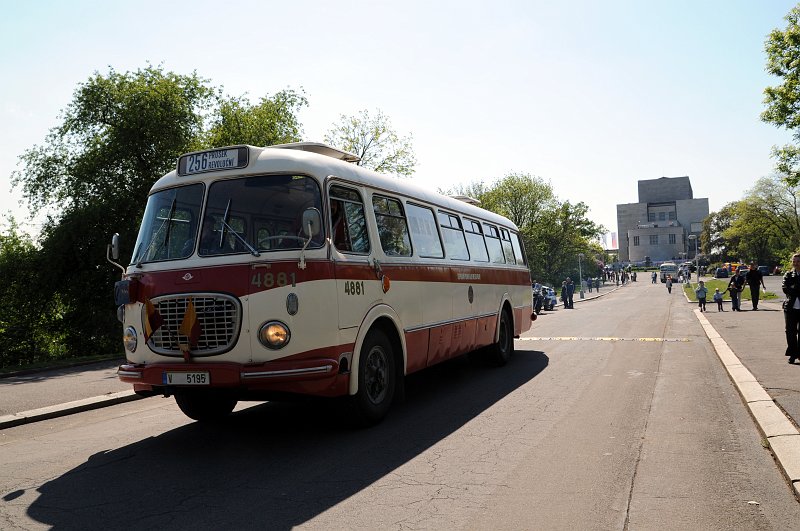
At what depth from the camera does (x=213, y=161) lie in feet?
22.9

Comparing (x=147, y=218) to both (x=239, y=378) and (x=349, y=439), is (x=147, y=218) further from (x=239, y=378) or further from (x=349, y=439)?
(x=349, y=439)

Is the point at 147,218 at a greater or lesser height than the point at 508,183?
lesser

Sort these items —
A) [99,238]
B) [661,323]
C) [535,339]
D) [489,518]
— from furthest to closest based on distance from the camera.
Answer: [99,238] → [661,323] → [535,339] → [489,518]

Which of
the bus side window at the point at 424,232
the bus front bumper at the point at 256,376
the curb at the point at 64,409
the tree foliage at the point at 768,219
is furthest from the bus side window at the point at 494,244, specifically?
the tree foliage at the point at 768,219

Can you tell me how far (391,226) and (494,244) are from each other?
517cm

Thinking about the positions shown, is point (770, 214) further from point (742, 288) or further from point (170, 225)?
point (170, 225)

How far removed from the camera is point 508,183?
78812mm

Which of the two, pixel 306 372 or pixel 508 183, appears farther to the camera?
pixel 508 183

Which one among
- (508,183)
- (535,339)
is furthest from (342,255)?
(508,183)

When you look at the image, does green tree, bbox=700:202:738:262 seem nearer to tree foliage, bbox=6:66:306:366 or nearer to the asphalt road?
tree foliage, bbox=6:66:306:366

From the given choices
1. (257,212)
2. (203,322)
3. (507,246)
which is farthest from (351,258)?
(507,246)

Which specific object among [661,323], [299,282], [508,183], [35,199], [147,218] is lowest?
[661,323]

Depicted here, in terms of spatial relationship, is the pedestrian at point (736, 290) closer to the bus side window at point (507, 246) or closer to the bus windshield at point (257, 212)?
the bus side window at point (507, 246)

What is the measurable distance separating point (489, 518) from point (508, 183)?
7629cm
